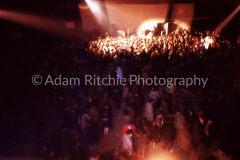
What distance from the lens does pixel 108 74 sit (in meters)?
6.24

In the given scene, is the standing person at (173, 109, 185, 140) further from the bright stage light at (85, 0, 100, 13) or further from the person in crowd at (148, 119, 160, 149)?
the bright stage light at (85, 0, 100, 13)

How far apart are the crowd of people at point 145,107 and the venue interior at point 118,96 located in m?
0.03

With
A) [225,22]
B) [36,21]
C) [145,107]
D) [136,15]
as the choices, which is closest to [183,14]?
[225,22]

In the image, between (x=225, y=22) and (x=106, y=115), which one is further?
(x=225, y=22)

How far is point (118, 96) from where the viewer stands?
5930 millimetres

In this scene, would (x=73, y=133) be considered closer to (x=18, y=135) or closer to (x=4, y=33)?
(x=18, y=135)

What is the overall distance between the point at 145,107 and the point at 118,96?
4.08 feet

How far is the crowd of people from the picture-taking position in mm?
3801

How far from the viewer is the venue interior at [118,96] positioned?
4.04 meters

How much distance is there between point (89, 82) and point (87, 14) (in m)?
13.6

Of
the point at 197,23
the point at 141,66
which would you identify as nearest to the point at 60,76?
the point at 141,66

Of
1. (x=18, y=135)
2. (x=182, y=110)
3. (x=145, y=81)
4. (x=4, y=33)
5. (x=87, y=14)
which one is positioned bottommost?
(x=18, y=135)

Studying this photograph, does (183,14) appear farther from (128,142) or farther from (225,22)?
(128,142)

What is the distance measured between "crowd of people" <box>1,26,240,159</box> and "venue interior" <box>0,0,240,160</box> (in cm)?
3
